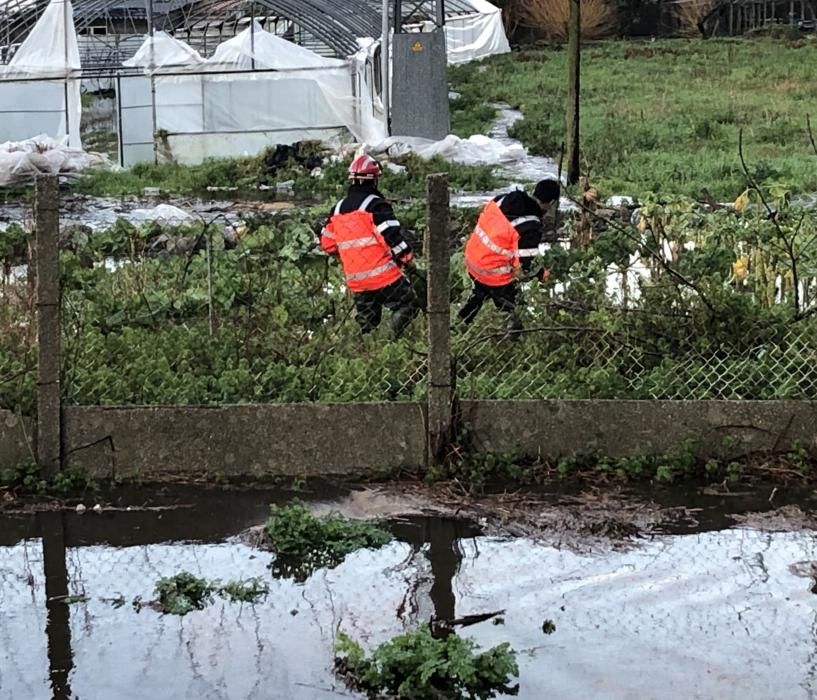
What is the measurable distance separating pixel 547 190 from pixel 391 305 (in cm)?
172

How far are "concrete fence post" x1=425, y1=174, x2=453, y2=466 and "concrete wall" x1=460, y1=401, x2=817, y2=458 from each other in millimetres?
130

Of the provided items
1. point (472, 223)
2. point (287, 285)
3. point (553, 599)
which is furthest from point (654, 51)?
point (553, 599)

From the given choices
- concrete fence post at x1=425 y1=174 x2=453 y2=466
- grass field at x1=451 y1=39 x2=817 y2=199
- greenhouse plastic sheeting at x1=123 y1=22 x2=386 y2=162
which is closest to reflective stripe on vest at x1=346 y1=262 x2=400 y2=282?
concrete fence post at x1=425 y1=174 x2=453 y2=466

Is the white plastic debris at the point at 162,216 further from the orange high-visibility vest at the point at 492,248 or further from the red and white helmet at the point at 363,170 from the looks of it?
the orange high-visibility vest at the point at 492,248

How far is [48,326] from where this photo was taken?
6.92 m

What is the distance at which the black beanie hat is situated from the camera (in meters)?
10.1

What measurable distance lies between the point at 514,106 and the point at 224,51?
9453mm

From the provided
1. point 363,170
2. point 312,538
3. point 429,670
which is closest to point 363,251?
point 363,170

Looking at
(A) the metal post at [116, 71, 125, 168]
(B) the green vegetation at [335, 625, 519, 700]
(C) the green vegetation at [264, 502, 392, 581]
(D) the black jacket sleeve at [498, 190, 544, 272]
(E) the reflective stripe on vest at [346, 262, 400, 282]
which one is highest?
(A) the metal post at [116, 71, 125, 168]

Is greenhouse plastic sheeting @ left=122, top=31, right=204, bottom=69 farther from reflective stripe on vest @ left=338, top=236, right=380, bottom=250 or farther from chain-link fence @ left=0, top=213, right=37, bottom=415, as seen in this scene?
chain-link fence @ left=0, top=213, right=37, bottom=415

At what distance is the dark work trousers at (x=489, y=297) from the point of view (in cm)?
809

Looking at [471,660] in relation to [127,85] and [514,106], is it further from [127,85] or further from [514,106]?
[514,106]

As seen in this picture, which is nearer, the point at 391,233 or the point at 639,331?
the point at 639,331

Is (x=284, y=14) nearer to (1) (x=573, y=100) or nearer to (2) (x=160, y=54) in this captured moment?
(2) (x=160, y=54)
